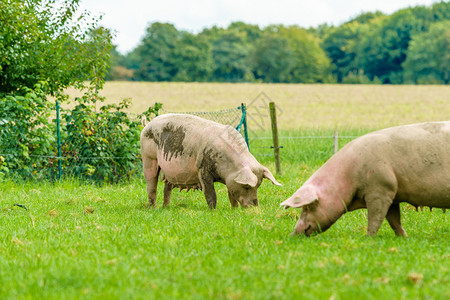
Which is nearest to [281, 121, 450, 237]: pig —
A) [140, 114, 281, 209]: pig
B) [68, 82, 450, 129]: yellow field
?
[140, 114, 281, 209]: pig

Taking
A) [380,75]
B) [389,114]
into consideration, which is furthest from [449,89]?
[380,75]

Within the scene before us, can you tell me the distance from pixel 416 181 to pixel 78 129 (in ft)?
26.9

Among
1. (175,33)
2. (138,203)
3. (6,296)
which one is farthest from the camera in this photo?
(175,33)

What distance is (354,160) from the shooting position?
593cm

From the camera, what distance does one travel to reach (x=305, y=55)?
90.8 metres

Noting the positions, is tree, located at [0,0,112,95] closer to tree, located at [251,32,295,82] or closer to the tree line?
the tree line

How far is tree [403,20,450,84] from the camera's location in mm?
78500

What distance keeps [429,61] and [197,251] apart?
8058cm

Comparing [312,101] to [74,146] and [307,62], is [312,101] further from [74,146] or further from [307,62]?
[307,62]

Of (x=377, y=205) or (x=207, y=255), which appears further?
(x=377, y=205)

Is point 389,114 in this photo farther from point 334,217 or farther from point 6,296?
point 6,296

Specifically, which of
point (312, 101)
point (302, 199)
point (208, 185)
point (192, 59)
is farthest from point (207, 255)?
point (192, 59)

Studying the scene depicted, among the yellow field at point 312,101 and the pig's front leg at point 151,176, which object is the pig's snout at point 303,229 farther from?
the yellow field at point 312,101

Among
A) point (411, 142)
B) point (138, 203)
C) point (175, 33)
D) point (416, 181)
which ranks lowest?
point (138, 203)
